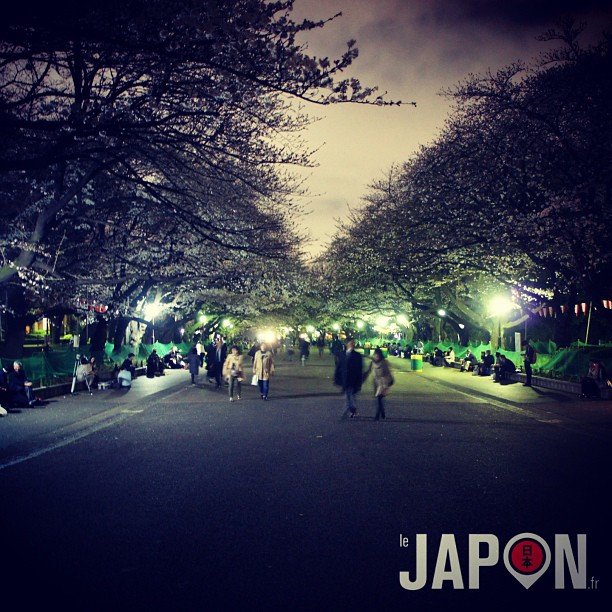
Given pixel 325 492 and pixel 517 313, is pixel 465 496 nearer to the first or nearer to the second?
pixel 325 492

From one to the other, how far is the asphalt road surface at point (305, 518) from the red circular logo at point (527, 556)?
0.06ft

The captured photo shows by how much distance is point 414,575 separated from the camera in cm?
417

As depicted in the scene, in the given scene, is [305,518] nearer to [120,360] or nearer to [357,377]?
[357,377]

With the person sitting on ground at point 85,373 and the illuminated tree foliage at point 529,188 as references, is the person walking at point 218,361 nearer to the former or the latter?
the person sitting on ground at point 85,373

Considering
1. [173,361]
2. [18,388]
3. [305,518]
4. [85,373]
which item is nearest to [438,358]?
[173,361]

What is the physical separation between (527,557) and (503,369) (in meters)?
23.5

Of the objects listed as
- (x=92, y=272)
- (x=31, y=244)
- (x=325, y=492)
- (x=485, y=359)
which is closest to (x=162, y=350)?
(x=92, y=272)

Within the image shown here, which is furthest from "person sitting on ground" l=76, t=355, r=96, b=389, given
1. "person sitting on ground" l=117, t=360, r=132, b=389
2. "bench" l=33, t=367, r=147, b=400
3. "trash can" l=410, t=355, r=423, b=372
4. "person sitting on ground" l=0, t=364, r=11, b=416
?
"trash can" l=410, t=355, r=423, b=372

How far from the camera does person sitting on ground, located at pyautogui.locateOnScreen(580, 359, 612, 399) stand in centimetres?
1780

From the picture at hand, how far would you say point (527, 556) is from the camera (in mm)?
4539

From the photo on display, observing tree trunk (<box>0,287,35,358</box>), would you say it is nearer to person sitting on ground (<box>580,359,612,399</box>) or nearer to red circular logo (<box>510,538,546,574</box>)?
person sitting on ground (<box>580,359,612,399</box>)

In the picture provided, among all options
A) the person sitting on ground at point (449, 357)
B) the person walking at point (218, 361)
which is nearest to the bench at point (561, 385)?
the person walking at point (218, 361)

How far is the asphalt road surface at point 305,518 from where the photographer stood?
3863 mm

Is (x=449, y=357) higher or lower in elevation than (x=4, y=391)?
higher
